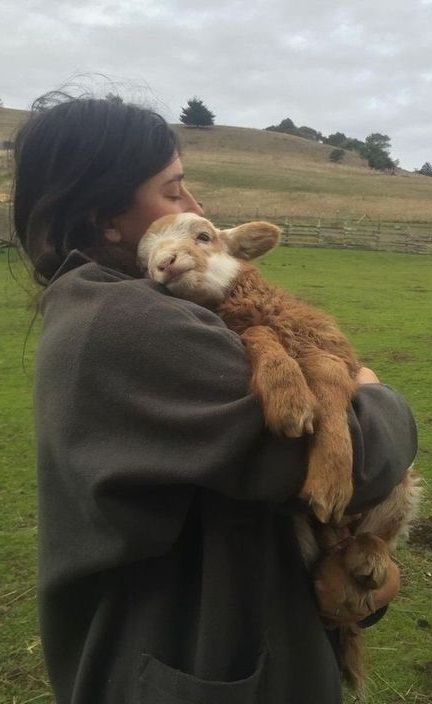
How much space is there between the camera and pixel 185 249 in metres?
2.51

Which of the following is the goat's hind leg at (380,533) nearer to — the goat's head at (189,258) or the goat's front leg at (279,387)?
the goat's front leg at (279,387)

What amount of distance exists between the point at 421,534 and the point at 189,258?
367cm

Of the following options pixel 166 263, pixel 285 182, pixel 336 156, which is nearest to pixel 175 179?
pixel 166 263

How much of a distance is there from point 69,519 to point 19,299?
1449 centimetres

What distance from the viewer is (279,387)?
1865 mm

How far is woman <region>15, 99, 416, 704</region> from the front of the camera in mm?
1705

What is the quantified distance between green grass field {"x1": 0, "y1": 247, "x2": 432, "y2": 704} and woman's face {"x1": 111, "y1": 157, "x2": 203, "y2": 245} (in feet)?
1.41

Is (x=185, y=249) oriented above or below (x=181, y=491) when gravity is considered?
above

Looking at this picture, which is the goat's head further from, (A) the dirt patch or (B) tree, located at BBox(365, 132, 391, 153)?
(B) tree, located at BBox(365, 132, 391, 153)

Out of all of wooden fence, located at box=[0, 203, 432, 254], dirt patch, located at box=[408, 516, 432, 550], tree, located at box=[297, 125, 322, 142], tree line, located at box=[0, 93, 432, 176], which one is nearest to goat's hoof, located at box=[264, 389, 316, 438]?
dirt patch, located at box=[408, 516, 432, 550]

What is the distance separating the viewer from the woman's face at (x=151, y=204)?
224 centimetres

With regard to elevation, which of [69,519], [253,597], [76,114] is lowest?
[253,597]

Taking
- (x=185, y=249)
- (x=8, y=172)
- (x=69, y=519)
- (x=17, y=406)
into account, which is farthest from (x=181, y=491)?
(x=17, y=406)

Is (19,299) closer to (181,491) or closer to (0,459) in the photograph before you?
(0,459)
